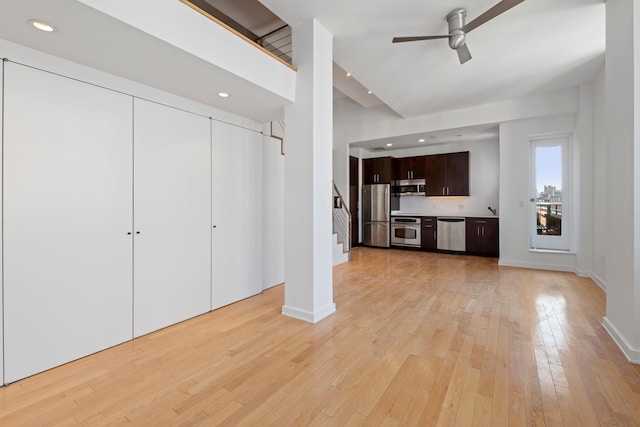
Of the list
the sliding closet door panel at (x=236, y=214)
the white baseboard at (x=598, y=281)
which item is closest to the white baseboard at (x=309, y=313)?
the sliding closet door panel at (x=236, y=214)

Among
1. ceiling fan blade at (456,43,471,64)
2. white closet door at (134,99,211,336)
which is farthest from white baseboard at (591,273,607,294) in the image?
white closet door at (134,99,211,336)

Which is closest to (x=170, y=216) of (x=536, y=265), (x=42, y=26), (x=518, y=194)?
(x=42, y=26)

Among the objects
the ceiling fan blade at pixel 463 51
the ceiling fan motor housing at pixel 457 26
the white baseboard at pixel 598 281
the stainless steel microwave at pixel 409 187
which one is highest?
the ceiling fan motor housing at pixel 457 26

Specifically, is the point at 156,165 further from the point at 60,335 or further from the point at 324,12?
the point at 324,12

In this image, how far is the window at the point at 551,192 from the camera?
505 cm

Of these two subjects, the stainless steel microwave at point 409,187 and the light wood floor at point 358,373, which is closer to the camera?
the light wood floor at point 358,373

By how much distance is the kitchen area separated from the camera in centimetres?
658

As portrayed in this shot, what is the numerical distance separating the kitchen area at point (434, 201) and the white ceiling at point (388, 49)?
7.53 feet

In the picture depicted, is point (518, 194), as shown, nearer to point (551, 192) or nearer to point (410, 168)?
point (551, 192)

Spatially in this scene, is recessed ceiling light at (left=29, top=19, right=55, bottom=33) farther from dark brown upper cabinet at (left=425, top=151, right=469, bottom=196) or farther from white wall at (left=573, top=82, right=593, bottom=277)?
dark brown upper cabinet at (left=425, top=151, right=469, bottom=196)

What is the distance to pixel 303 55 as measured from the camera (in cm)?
292

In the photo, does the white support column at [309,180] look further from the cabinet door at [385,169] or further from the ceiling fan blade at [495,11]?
the cabinet door at [385,169]

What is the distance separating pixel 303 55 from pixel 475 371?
10.3 feet

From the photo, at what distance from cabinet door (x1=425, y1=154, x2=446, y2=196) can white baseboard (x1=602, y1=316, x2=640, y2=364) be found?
4790 millimetres
